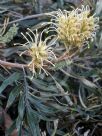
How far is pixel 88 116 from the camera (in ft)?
4.18

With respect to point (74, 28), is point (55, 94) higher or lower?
lower

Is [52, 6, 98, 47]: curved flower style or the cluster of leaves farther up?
[52, 6, 98, 47]: curved flower style

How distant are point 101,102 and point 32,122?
12.1 inches

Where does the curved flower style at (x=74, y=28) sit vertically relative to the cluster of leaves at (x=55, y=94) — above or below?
above

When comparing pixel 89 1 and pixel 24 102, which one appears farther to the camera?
pixel 89 1

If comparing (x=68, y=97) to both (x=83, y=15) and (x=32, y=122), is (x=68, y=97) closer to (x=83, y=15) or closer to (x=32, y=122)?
(x=32, y=122)

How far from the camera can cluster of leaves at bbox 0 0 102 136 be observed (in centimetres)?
111

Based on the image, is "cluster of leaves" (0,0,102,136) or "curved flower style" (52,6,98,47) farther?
"cluster of leaves" (0,0,102,136)

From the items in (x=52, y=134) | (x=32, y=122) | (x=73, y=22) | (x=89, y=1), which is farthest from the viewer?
(x=89, y=1)

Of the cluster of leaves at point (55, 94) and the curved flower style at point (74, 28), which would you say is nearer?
the curved flower style at point (74, 28)

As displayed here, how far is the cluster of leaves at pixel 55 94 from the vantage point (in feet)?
3.66

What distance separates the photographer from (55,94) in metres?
1.16

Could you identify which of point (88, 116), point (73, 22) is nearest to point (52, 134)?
point (88, 116)

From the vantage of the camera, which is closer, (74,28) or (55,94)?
(74,28)
